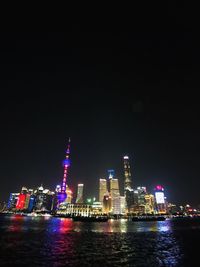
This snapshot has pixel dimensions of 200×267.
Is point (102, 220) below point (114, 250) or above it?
above

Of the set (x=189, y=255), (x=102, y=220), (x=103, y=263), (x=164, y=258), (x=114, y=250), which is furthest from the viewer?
(x=102, y=220)

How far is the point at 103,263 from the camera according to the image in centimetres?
2511

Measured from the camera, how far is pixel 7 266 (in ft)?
75.0

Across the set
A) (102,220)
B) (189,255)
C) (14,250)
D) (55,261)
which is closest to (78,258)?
(55,261)

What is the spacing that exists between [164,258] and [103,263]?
885 centimetres

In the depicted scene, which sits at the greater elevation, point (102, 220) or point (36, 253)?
point (102, 220)

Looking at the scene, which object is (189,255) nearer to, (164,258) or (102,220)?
(164,258)

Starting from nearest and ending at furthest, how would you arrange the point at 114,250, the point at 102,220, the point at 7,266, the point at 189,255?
the point at 7,266, the point at 189,255, the point at 114,250, the point at 102,220

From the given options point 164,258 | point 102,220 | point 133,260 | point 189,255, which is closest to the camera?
point 133,260

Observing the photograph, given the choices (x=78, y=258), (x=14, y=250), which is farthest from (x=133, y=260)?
(x=14, y=250)

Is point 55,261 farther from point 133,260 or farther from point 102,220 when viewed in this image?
point 102,220

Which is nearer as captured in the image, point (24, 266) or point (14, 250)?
point (24, 266)

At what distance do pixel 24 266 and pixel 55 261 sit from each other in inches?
149

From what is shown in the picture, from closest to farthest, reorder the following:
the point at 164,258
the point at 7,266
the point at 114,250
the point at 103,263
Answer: the point at 7,266
the point at 103,263
the point at 164,258
the point at 114,250
